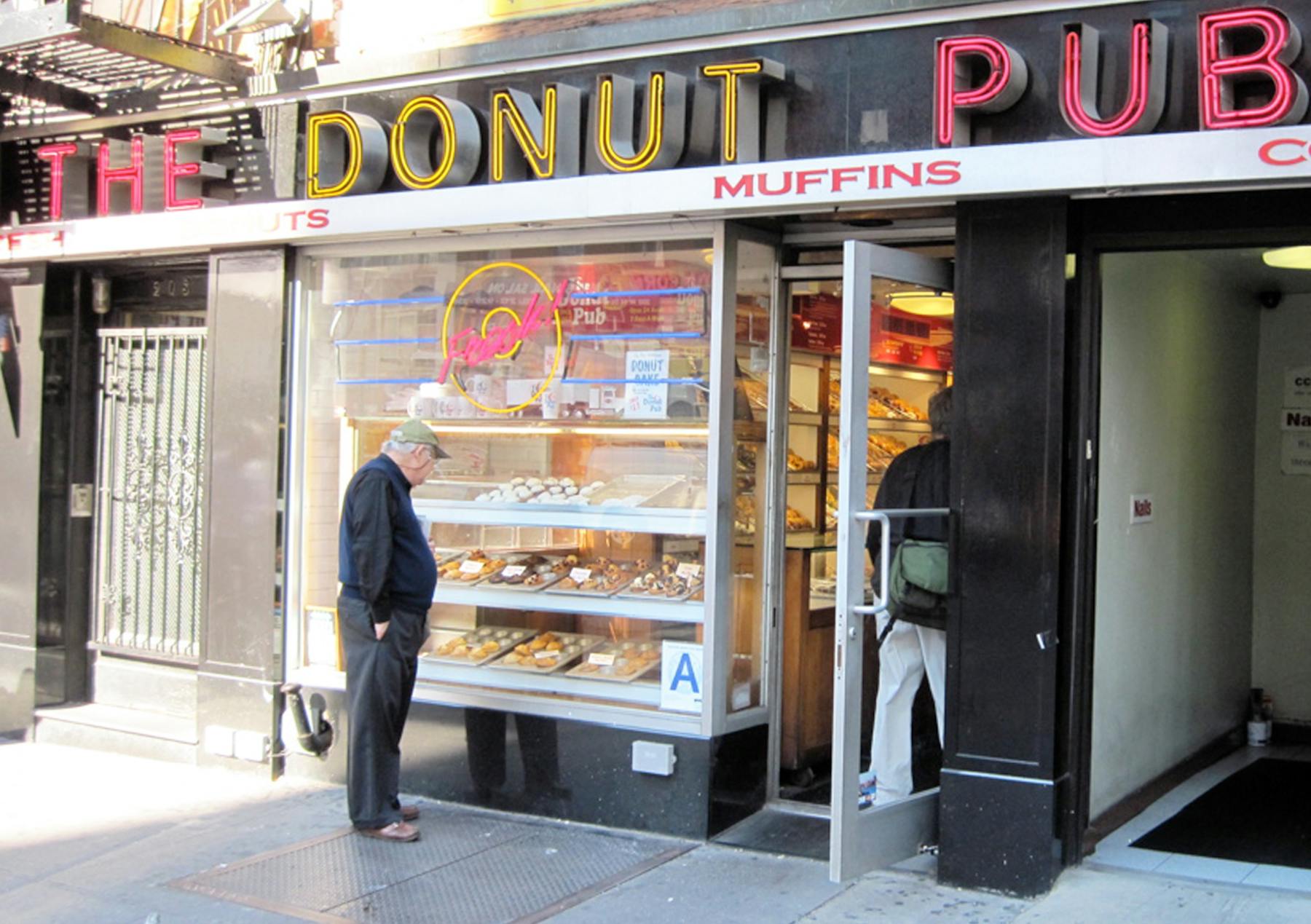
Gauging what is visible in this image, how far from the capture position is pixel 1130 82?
538cm

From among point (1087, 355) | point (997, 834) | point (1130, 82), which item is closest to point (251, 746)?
point (997, 834)

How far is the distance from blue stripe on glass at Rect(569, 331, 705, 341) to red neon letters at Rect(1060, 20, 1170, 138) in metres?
1.93

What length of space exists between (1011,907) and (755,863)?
1.14m

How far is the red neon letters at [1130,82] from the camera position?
5.28m

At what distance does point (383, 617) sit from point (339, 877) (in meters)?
1.11

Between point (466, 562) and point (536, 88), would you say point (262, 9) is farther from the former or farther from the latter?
point (466, 562)

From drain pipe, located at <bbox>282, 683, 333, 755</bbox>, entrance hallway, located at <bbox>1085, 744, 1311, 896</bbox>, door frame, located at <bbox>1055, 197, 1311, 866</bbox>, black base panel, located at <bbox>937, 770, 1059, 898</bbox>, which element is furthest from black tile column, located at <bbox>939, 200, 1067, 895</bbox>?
drain pipe, located at <bbox>282, 683, 333, 755</bbox>

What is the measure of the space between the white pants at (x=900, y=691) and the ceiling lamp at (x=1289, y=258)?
242cm

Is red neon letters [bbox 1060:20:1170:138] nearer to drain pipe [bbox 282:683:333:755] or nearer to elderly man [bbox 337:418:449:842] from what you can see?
elderly man [bbox 337:418:449:842]

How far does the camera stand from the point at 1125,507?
6465 mm

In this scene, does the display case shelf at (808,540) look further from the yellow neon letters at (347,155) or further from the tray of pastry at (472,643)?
the yellow neon letters at (347,155)

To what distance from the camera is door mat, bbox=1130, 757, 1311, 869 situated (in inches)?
242

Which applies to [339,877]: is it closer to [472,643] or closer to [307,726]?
[307,726]

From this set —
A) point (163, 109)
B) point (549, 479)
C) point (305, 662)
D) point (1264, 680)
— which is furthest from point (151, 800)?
point (1264, 680)
